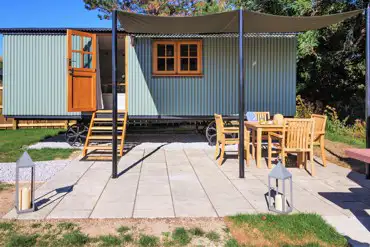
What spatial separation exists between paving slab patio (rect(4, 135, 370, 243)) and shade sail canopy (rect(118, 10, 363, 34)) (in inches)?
93.4

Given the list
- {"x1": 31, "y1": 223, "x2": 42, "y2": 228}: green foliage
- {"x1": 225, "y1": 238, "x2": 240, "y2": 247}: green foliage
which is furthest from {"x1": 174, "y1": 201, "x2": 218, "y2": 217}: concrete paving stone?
{"x1": 31, "y1": 223, "x2": 42, "y2": 228}: green foliage

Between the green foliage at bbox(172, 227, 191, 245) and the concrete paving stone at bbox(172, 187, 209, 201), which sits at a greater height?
the concrete paving stone at bbox(172, 187, 209, 201)

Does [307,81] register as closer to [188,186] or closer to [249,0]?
[249,0]

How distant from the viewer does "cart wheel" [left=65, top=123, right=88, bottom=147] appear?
26.6 feet

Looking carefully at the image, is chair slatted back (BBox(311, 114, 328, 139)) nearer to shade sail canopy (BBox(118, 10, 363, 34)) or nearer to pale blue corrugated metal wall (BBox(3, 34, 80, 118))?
shade sail canopy (BBox(118, 10, 363, 34))

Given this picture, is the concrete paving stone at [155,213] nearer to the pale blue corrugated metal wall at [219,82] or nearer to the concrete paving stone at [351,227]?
the concrete paving stone at [351,227]

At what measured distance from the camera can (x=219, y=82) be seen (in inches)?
315

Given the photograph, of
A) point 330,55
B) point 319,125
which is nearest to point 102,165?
point 319,125

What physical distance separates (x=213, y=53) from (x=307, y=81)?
5861 mm

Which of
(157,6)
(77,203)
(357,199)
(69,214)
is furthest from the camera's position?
(157,6)

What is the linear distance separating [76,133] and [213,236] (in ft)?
20.1

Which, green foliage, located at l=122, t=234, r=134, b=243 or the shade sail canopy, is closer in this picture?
green foliage, located at l=122, t=234, r=134, b=243

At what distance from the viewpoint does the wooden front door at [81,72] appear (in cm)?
673

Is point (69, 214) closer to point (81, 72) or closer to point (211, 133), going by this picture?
point (81, 72)
